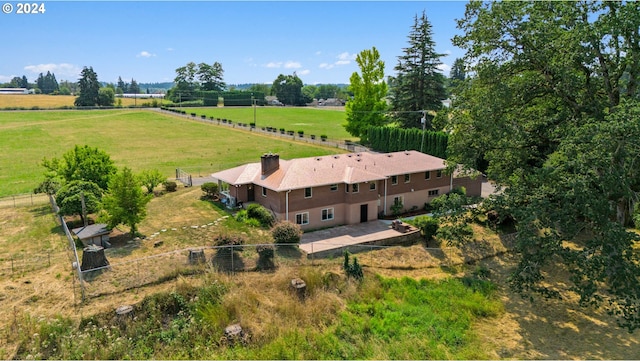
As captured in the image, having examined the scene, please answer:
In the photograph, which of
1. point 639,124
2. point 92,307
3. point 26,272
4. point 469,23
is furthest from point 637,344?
point 26,272

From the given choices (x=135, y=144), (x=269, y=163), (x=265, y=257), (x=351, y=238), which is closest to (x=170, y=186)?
(x=269, y=163)

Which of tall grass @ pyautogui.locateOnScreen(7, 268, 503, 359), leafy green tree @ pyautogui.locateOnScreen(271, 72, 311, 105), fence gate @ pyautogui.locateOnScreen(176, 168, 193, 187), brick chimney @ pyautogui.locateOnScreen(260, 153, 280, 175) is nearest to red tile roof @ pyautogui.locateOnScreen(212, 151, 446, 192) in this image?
brick chimney @ pyautogui.locateOnScreen(260, 153, 280, 175)

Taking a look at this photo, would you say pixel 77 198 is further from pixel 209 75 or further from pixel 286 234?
pixel 209 75

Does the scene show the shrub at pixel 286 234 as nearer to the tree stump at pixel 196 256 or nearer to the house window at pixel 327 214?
the tree stump at pixel 196 256

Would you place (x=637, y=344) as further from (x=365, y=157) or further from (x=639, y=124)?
(x=365, y=157)

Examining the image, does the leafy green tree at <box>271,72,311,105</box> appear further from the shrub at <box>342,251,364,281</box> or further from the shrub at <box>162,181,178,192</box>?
the shrub at <box>342,251,364,281</box>

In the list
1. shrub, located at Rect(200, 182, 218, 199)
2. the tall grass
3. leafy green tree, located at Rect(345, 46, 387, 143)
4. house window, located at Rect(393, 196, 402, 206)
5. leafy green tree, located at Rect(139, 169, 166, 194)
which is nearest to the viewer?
the tall grass
